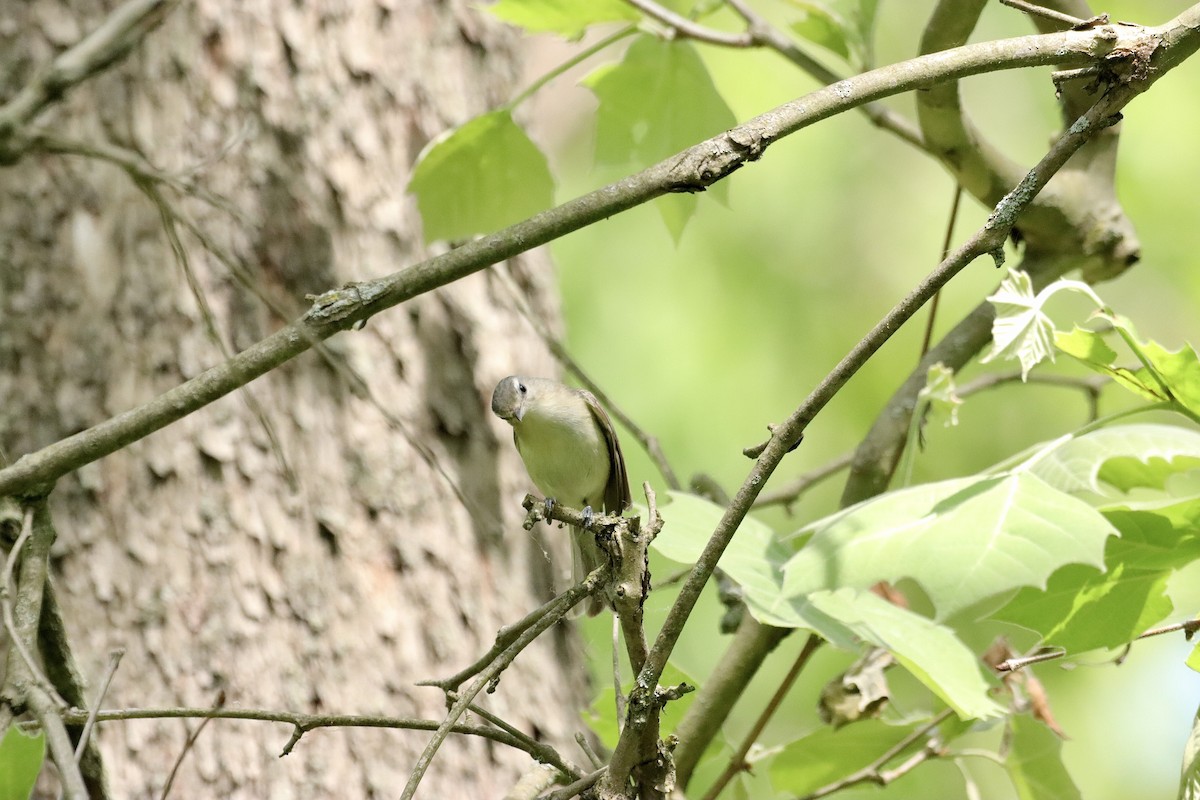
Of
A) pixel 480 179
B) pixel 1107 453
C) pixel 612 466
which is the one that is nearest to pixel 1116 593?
pixel 1107 453

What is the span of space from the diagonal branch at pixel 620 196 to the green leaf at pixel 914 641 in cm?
59

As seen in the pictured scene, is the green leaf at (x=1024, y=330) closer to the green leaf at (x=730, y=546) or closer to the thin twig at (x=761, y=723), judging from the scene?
the green leaf at (x=730, y=546)

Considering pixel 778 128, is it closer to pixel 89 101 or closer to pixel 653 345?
pixel 89 101

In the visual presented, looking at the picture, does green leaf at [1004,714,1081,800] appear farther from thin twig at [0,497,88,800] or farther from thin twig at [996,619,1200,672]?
thin twig at [0,497,88,800]

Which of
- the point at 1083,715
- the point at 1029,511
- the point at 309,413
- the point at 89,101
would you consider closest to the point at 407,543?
the point at 309,413

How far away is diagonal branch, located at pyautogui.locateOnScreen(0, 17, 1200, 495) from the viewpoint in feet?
4.29

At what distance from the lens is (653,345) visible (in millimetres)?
5035

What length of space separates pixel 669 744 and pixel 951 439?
4.49 m

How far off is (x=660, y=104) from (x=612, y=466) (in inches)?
40.9

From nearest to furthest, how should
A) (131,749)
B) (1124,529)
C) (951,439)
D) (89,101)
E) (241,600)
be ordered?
Result: (1124,529) < (131,749) < (241,600) < (89,101) < (951,439)

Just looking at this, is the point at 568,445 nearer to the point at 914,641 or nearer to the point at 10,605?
the point at 914,641

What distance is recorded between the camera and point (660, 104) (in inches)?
86.4

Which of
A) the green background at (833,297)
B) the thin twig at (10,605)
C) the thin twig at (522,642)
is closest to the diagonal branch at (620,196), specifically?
the thin twig at (10,605)

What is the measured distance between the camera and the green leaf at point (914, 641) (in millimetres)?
1490
